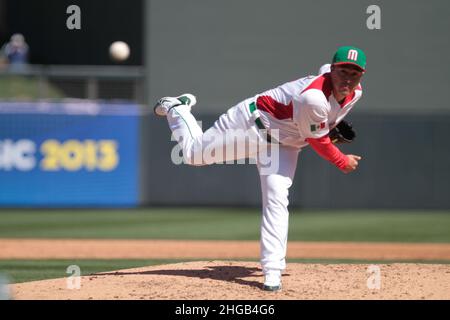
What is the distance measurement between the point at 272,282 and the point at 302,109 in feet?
3.86

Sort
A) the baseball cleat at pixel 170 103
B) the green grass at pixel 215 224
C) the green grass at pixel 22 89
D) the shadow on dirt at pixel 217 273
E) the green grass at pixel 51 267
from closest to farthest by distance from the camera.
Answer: the shadow on dirt at pixel 217 273 < the baseball cleat at pixel 170 103 < the green grass at pixel 51 267 < the green grass at pixel 215 224 < the green grass at pixel 22 89

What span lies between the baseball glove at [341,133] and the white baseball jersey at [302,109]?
12 cm

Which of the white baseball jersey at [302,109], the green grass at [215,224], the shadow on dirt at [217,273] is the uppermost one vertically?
the white baseball jersey at [302,109]

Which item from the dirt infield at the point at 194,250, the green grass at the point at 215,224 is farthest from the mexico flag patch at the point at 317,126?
the green grass at the point at 215,224

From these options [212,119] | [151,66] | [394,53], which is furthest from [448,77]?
[151,66]

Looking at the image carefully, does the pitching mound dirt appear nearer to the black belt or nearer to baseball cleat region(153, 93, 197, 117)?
the black belt

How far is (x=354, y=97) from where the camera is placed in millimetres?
5234

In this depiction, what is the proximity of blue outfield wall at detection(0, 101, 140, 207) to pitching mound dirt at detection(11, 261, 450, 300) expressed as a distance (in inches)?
353

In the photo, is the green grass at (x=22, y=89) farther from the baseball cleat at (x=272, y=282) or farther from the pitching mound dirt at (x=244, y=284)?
the baseball cleat at (x=272, y=282)

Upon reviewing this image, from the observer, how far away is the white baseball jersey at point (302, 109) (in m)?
4.88

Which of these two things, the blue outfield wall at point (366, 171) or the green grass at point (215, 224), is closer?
the green grass at point (215, 224)

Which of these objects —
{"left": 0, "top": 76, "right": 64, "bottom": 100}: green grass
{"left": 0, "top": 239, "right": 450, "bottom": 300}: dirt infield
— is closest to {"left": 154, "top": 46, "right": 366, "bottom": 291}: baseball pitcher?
{"left": 0, "top": 239, "right": 450, "bottom": 300}: dirt infield
